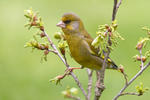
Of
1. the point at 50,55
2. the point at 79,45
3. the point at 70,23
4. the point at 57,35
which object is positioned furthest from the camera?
the point at 50,55

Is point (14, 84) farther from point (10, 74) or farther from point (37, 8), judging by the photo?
point (37, 8)

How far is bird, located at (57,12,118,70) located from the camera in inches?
142

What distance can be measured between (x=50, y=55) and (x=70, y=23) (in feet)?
14.0

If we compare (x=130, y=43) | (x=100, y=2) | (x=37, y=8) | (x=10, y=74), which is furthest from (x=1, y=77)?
(x=100, y=2)

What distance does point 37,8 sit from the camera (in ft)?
32.1

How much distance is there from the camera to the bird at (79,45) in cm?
361

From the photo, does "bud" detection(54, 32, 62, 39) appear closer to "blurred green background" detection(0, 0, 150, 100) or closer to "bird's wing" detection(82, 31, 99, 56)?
"bird's wing" detection(82, 31, 99, 56)

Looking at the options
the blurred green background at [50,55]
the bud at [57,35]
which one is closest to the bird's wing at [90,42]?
the bud at [57,35]

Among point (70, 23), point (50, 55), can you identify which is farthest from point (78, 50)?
point (50, 55)

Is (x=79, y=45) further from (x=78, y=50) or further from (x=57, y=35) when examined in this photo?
(x=57, y=35)

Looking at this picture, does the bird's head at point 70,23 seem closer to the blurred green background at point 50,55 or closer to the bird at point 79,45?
the bird at point 79,45

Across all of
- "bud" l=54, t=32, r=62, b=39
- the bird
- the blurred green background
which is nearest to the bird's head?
the bird

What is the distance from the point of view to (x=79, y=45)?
12.3ft

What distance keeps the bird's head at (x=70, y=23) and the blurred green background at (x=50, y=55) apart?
8.36 ft
